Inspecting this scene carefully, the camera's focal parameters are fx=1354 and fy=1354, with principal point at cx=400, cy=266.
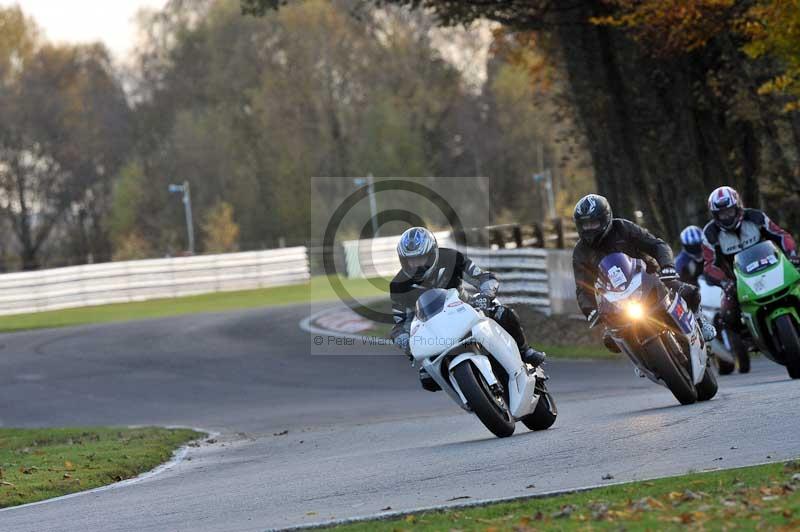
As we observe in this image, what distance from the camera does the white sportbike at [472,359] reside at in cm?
999

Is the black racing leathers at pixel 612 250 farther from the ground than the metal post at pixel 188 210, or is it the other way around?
the metal post at pixel 188 210

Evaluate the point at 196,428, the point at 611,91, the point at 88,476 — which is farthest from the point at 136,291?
the point at 88,476

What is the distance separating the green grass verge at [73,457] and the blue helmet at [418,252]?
3.29m

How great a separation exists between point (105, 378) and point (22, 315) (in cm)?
2097

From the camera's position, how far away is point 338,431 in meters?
14.4

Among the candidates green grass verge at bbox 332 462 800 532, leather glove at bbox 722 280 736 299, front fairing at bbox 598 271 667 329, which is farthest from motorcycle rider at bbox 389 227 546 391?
leather glove at bbox 722 280 736 299

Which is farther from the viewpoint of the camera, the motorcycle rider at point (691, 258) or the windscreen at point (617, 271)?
the motorcycle rider at point (691, 258)

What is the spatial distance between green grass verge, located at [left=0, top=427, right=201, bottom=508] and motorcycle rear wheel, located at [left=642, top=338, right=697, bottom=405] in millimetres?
4695

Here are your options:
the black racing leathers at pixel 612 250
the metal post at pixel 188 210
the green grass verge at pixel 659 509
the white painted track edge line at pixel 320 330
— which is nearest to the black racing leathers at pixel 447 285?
the black racing leathers at pixel 612 250

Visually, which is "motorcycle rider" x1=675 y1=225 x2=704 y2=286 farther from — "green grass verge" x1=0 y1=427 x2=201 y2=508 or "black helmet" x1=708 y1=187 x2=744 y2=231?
"green grass verge" x1=0 y1=427 x2=201 y2=508

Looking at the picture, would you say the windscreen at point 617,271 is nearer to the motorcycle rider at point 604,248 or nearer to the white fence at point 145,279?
the motorcycle rider at point 604,248

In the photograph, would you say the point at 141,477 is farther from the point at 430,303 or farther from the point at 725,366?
the point at 725,366

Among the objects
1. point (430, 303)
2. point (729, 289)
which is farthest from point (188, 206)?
point (430, 303)

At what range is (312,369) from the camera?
73.2ft
